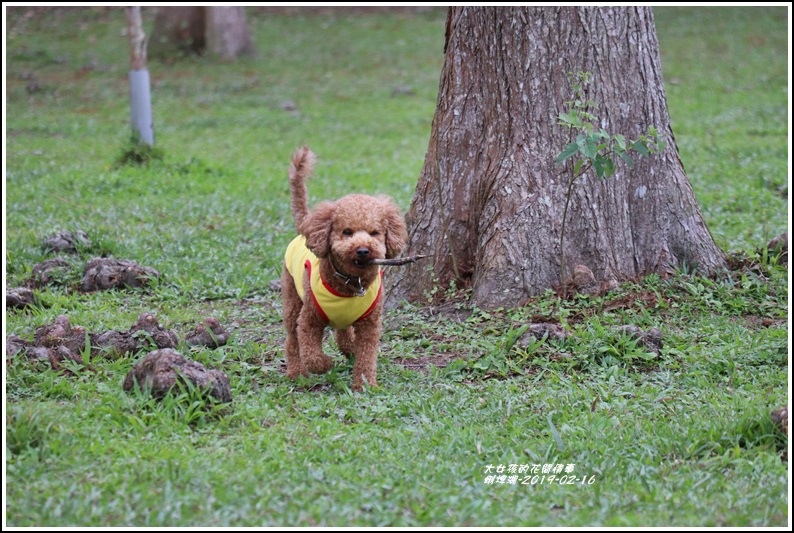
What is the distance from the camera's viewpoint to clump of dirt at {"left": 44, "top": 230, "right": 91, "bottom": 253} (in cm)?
752

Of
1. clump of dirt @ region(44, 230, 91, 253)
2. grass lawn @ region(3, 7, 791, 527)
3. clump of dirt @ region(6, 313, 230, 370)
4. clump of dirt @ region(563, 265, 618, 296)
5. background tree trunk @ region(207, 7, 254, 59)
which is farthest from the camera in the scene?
background tree trunk @ region(207, 7, 254, 59)

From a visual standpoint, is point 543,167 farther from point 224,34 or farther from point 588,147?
point 224,34

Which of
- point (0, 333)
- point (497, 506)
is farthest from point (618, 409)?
point (0, 333)

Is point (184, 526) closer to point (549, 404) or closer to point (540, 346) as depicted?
point (549, 404)

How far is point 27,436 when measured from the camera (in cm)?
396

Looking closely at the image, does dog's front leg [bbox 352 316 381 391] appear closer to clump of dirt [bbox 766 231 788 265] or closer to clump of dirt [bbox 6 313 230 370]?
clump of dirt [bbox 6 313 230 370]

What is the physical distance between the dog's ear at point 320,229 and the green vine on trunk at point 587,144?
135 centimetres

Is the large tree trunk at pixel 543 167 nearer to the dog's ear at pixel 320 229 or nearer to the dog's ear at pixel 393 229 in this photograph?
the dog's ear at pixel 393 229

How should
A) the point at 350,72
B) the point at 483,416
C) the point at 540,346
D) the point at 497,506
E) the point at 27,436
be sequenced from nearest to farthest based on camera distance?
the point at 497,506 → the point at 27,436 → the point at 483,416 → the point at 540,346 → the point at 350,72

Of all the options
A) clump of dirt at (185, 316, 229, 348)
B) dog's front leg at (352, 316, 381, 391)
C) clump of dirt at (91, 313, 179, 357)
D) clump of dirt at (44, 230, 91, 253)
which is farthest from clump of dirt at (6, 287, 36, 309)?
dog's front leg at (352, 316, 381, 391)

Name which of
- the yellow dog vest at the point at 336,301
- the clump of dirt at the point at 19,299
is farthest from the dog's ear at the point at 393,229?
the clump of dirt at the point at 19,299

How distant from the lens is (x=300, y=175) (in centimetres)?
546

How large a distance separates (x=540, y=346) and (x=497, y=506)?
71.0 inches

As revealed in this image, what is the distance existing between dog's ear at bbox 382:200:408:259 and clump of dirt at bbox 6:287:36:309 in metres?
2.78
